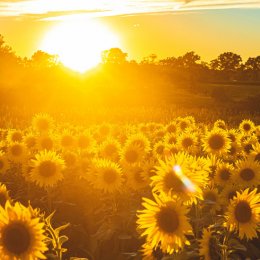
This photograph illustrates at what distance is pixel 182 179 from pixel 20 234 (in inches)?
58.9

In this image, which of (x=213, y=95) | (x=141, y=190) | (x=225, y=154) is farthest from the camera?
(x=213, y=95)

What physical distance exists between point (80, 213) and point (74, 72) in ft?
220

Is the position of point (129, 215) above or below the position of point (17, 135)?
below

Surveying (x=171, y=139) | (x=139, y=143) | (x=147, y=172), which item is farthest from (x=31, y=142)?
(x=147, y=172)

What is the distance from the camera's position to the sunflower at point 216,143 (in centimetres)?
933

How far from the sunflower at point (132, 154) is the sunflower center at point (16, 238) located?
459cm

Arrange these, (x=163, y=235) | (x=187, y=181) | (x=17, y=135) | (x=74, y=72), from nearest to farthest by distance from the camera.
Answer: (x=163, y=235) → (x=187, y=181) → (x=17, y=135) → (x=74, y=72)

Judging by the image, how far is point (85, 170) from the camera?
8.02m

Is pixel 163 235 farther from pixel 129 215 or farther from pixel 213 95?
pixel 213 95

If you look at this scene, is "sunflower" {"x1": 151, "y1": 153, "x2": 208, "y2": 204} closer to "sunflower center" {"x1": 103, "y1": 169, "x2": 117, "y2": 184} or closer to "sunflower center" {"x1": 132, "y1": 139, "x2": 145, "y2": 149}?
"sunflower center" {"x1": 103, "y1": 169, "x2": 117, "y2": 184}

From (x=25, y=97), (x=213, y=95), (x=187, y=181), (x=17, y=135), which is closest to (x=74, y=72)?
(x=213, y=95)

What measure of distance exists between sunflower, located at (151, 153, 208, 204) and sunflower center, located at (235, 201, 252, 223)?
42 cm

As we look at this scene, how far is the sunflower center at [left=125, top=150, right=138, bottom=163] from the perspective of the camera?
27.8 ft

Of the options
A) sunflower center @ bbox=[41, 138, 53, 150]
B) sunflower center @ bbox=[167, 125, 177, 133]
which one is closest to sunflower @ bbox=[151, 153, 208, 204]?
sunflower center @ bbox=[41, 138, 53, 150]
